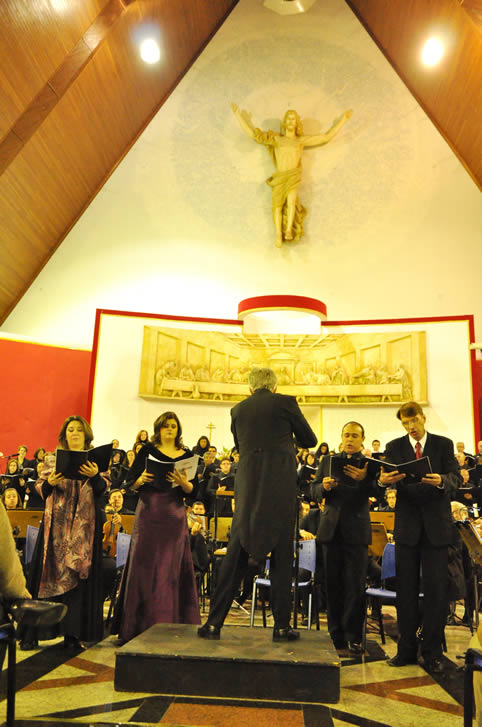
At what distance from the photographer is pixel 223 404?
1203 cm

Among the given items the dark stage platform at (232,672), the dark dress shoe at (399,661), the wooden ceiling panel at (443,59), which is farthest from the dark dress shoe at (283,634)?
the wooden ceiling panel at (443,59)

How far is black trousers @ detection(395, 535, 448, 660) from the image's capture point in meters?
3.78

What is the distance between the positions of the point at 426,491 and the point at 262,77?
39.7 ft

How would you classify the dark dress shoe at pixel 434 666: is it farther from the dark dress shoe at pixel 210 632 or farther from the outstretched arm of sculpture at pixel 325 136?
the outstretched arm of sculpture at pixel 325 136

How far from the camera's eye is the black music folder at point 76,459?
405 centimetres

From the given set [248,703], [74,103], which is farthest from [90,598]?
[74,103]

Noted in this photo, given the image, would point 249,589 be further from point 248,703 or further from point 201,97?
point 201,97

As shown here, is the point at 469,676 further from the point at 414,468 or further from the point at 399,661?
the point at 399,661

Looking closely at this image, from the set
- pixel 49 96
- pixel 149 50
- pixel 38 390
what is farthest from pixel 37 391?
pixel 149 50

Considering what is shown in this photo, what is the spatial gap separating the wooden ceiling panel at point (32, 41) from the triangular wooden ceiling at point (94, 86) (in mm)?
18

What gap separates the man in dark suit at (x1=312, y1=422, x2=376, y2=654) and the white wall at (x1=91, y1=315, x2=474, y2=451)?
279 inches

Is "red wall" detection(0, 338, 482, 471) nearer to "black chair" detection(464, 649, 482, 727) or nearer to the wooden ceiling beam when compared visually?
the wooden ceiling beam

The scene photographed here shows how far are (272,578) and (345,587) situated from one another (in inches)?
53.1

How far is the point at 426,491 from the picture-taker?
12.9 ft
